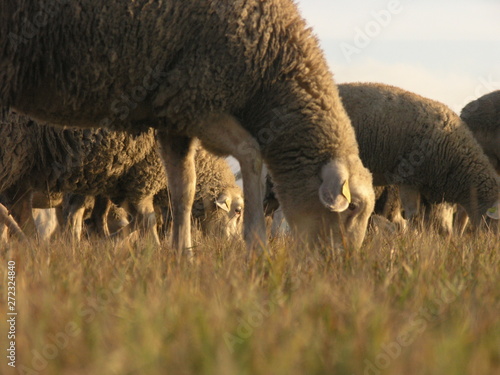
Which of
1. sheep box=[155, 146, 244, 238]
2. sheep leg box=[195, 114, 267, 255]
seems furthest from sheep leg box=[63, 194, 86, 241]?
sheep leg box=[195, 114, 267, 255]

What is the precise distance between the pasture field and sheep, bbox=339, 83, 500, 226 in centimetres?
676

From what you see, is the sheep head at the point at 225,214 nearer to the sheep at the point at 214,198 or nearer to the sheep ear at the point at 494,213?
the sheep at the point at 214,198

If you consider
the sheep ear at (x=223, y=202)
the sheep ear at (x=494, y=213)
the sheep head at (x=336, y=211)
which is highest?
the sheep ear at (x=223, y=202)

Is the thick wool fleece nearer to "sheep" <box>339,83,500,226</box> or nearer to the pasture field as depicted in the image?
the pasture field

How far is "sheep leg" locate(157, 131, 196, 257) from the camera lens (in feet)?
16.5

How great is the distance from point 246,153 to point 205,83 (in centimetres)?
56

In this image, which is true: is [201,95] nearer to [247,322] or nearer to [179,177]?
[179,177]

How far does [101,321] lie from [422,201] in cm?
897

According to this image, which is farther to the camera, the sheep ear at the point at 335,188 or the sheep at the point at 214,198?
the sheep at the point at 214,198

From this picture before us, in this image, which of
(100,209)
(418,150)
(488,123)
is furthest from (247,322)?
(488,123)

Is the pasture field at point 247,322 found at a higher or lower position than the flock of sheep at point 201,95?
lower

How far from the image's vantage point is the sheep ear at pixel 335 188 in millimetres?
4738

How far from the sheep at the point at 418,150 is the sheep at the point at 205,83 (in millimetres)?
4961

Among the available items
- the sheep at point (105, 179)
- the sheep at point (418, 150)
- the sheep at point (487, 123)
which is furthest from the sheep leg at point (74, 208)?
the sheep at point (487, 123)
